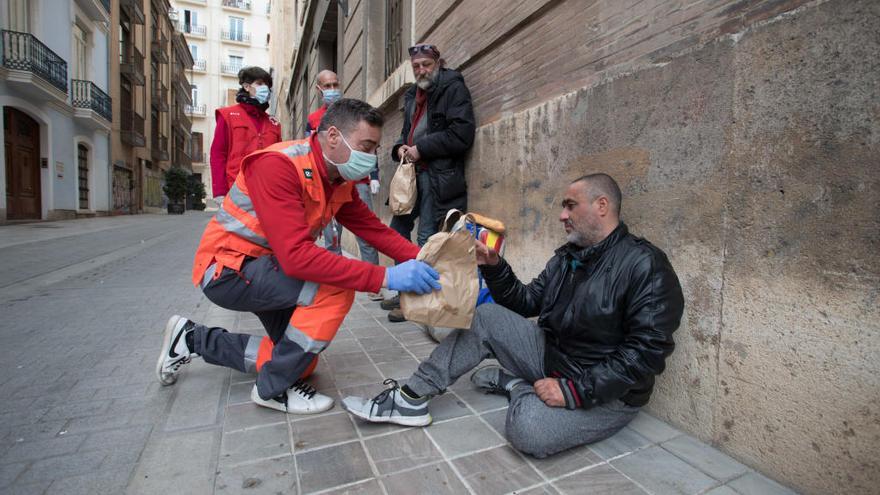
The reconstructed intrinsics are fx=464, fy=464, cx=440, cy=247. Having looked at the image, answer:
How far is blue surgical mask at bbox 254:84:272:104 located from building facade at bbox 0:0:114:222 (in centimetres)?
1254

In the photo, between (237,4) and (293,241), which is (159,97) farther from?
(293,241)

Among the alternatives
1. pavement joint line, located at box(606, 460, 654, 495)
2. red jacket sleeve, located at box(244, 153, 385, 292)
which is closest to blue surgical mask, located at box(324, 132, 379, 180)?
red jacket sleeve, located at box(244, 153, 385, 292)

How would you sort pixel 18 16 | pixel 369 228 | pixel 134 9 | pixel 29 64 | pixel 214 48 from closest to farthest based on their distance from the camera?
pixel 369 228, pixel 29 64, pixel 18 16, pixel 134 9, pixel 214 48

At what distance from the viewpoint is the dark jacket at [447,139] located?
3607 millimetres

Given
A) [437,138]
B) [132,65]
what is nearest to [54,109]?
[132,65]

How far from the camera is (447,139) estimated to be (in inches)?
142

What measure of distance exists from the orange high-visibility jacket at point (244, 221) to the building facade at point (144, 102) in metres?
22.3

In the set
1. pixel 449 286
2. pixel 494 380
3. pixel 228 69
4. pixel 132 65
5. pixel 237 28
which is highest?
pixel 237 28

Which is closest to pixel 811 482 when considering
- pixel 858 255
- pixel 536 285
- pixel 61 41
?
pixel 858 255

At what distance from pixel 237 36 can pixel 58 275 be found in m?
49.1

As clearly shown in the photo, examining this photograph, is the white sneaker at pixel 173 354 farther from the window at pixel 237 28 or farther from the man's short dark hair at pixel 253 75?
the window at pixel 237 28

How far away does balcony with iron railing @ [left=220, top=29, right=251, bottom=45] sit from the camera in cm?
4584

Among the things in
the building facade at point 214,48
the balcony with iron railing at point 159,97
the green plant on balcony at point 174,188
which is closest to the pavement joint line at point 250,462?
the green plant on balcony at point 174,188

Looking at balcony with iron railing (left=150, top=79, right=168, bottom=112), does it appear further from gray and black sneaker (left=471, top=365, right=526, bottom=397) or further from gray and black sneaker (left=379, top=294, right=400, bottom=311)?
gray and black sneaker (left=471, top=365, right=526, bottom=397)
